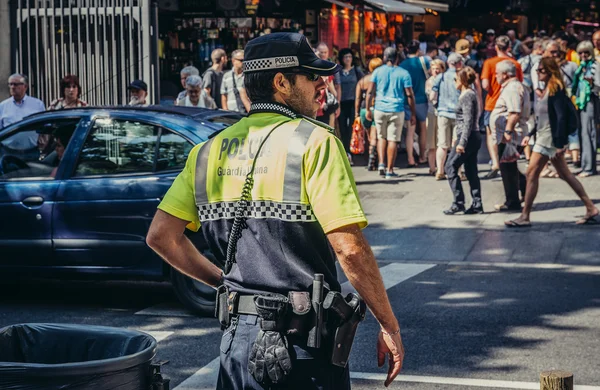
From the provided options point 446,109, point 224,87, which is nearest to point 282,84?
point 224,87

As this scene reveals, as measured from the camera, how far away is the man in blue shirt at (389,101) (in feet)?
50.8

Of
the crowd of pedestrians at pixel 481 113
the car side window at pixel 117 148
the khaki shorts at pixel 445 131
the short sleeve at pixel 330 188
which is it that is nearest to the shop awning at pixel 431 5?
the crowd of pedestrians at pixel 481 113

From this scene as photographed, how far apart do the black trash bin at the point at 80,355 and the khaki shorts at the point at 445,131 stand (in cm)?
1134

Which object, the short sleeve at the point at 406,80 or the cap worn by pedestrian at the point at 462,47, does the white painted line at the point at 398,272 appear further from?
the cap worn by pedestrian at the point at 462,47

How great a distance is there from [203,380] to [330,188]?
130 inches

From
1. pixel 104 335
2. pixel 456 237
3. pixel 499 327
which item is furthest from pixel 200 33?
pixel 104 335

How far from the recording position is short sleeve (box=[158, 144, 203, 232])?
3.82 m

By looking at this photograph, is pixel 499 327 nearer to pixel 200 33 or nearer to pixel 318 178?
pixel 318 178

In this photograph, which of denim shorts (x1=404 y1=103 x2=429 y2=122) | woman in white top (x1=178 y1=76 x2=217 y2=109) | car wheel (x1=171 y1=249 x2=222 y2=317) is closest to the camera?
car wheel (x1=171 y1=249 x2=222 y2=317)

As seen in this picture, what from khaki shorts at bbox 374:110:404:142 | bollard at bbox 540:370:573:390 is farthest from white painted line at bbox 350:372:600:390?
khaki shorts at bbox 374:110:404:142

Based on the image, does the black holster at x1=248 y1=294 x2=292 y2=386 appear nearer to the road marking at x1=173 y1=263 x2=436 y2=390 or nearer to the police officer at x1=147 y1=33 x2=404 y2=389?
the police officer at x1=147 y1=33 x2=404 y2=389

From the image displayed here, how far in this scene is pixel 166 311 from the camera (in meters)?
8.48

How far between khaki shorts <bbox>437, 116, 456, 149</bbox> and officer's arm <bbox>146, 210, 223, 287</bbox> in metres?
11.2

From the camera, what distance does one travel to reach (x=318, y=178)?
3.44 m
